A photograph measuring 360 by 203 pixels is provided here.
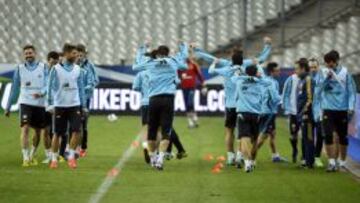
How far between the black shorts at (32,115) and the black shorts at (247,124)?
3.55 metres

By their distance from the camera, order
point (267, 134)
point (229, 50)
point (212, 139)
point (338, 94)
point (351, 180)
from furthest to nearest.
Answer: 1. point (229, 50)
2. point (212, 139)
3. point (267, 134)
4. point (338, 94)
5. point (351, 180)

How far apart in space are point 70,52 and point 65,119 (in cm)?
116

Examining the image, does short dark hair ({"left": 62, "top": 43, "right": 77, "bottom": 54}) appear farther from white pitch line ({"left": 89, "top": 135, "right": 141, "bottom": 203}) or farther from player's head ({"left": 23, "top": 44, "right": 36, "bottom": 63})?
white pitch line ({"left": 89, "top": 135, "right": 141, "bottom": 203})

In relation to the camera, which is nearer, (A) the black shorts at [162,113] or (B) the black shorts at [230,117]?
(A) the black shorts at [162,113]

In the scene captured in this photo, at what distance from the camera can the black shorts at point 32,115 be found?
16.7 meters

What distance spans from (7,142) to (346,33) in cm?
1441

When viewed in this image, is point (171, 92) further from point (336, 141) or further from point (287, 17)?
point (287, 17)

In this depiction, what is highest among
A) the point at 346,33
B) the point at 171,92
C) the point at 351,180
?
the point at 346,33

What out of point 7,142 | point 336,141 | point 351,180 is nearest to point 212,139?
point 7,142

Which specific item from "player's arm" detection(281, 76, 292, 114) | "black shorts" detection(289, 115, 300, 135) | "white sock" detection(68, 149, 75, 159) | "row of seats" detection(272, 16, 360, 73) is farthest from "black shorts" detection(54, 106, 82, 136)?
"row of seats" detection(272, 16, 360, 73)

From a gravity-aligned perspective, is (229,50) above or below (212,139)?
above

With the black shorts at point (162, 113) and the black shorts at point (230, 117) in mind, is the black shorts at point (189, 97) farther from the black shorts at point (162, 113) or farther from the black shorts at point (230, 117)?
the black shorts at point (162, 113)

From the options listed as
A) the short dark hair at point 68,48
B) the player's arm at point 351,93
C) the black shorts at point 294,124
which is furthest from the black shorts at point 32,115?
the player's arm at point 351,93

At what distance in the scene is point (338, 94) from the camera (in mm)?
16281
